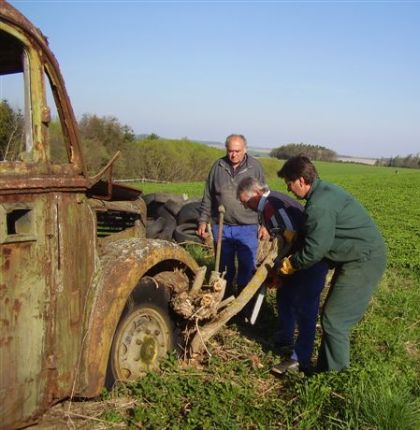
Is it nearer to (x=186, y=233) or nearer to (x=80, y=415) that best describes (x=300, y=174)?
(x=80, y=415)

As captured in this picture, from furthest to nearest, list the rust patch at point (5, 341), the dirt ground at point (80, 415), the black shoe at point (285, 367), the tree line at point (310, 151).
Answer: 1. the tree line at point (310, 151)
2. the black shoe at point (285, 367)
3. the dirt ground at point (80, 415)
4. the rust patch at point (5, 341)

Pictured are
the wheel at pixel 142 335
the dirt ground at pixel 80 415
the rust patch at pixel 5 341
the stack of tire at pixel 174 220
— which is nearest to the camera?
the rust patch at pixel 5 341

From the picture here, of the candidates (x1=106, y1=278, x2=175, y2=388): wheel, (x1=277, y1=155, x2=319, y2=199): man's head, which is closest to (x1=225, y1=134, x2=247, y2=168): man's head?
(x1=277, y1=155, x2=319, y2=199): man's head

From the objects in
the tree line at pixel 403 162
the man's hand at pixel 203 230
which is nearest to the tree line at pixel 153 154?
the man's hand at pixel 203 230

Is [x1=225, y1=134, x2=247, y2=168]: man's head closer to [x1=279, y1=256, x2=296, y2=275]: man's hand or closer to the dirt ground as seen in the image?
[x1=279, y1=256, x2=296, y2=275]: man's hand

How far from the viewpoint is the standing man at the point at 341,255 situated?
13.3 feet

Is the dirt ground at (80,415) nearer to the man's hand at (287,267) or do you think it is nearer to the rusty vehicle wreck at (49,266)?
the rusty vehicle wreck at (49,266)

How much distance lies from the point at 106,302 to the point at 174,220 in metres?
6.99

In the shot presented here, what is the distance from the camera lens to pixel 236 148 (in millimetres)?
5539

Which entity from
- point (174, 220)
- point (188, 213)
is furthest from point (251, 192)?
point (174, 220)

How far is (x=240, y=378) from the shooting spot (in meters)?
4.20

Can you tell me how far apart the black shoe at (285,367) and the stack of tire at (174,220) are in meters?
4.66

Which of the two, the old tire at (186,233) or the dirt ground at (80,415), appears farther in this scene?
the old tire at (186,233)

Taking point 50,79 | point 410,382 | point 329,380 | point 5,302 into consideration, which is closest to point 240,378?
point 329,380
